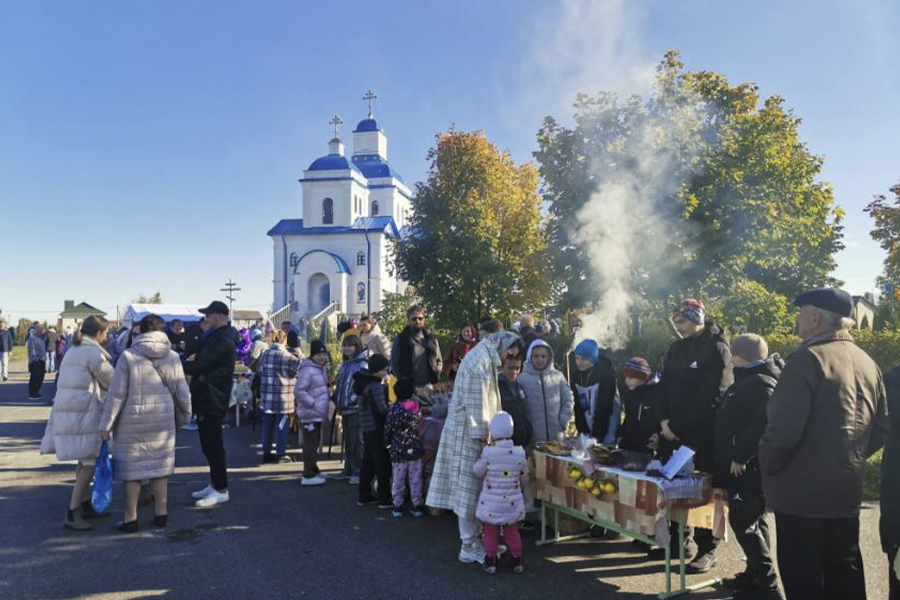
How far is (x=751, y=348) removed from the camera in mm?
4609

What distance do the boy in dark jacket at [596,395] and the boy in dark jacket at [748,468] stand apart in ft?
5.19

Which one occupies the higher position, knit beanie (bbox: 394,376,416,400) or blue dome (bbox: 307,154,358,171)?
blue dome (bbox: 307,154,358,171)

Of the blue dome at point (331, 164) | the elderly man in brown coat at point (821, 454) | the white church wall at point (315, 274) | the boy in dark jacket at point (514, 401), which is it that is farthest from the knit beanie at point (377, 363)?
the blue dome at point (331, 164)

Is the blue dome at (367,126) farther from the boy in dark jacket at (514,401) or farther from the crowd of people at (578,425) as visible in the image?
the boy in dark jacket at (514,401)

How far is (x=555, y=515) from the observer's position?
5625mm

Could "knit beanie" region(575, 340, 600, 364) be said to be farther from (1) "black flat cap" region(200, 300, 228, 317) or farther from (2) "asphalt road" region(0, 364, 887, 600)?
(1) "black flat cap" region(200, 300, 228, 317)

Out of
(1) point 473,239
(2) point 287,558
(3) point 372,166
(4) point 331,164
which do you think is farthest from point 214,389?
(3) point 372,166

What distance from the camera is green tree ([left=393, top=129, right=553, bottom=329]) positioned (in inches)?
795

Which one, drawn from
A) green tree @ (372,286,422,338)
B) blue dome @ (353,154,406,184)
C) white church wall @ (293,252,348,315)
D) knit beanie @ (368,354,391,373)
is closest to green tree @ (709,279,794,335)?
green tree @ (372,286,422,338)

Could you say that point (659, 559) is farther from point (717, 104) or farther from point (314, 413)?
point (717, 104)

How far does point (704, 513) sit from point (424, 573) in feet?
7.22

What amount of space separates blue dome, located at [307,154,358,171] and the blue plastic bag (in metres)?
48.1

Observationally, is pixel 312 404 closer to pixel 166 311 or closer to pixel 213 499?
pixel 213 499

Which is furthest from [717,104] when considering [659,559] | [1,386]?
[1,386]
